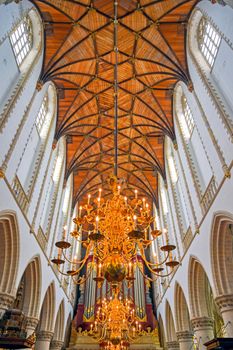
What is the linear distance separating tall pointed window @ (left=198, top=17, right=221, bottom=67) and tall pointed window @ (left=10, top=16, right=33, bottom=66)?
7.17 m

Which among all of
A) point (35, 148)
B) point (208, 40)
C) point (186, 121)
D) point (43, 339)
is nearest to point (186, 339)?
point (43, 339)

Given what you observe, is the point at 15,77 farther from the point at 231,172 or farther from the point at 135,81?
the point at 231,172

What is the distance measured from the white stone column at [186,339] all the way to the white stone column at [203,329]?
309cm

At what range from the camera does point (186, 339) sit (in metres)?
14.3

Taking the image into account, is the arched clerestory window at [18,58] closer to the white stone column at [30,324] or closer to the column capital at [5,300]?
the column capital at [5,300]

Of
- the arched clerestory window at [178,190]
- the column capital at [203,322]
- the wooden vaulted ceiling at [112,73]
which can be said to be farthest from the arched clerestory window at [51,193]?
the column capital at [203,322]

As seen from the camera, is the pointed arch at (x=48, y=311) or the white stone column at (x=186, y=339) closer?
the white stone column at (x=186, y=339)

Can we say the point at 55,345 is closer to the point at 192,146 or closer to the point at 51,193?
the point at 51,193

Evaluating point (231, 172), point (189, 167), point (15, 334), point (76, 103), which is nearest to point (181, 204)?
point (189, 167)

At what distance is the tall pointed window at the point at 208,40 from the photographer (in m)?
10.6

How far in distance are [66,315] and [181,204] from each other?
11.0 metres

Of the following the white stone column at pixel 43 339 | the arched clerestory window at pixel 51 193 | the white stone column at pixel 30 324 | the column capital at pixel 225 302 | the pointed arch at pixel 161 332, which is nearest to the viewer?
the column capital at pixel 225 302

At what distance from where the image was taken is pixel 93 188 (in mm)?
23250

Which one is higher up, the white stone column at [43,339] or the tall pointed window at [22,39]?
the tall pointed window at [22,39]
